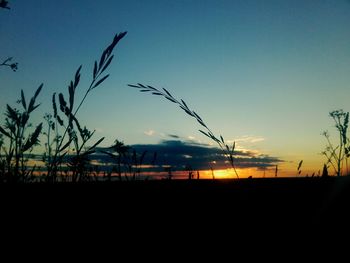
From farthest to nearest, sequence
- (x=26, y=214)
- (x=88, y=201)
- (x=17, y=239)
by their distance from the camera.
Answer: (x=88, y=201) < (x=26, y=214) < (x=17, y=239)

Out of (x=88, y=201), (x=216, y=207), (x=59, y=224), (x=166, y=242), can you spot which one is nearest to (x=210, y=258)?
(x=166, y=242)

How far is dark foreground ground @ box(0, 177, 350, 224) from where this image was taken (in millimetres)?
1062

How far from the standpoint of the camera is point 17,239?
930 millimetres

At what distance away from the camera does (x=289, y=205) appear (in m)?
1.15

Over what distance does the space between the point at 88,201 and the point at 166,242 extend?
468mm

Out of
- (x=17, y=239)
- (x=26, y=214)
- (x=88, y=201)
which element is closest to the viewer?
(x=17, y=239)

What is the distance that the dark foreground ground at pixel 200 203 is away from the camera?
3.49 feet

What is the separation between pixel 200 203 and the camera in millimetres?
1232

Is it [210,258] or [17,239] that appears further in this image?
[17,239]

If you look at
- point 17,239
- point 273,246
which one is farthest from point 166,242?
point 17,239

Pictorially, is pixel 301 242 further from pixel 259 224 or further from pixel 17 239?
pixel 17 239

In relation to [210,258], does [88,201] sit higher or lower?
higher

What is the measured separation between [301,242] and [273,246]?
76 millimetres

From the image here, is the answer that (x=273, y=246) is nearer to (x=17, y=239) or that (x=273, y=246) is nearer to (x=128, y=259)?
(x=128, y=259)
